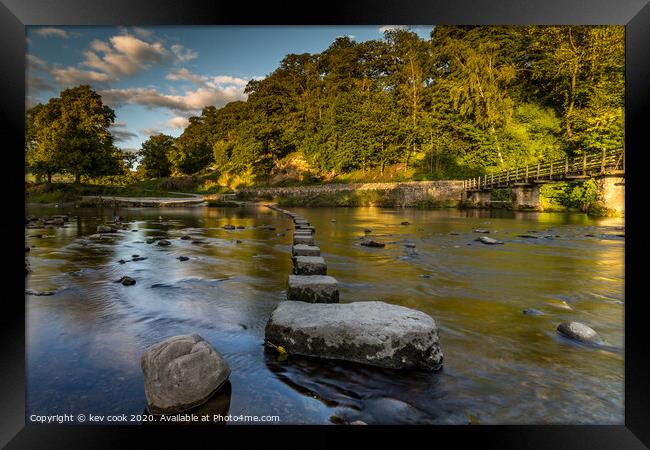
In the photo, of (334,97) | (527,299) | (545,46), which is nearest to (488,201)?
(545,46)

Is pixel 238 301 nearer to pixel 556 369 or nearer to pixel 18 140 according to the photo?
pixel 18 140

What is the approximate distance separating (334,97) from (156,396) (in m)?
30.5

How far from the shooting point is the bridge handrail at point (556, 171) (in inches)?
613

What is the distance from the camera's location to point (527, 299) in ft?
14.6

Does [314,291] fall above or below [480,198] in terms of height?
below

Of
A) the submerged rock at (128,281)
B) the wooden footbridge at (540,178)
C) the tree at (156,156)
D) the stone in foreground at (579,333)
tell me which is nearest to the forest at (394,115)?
the wooden footbridge at (540,178)

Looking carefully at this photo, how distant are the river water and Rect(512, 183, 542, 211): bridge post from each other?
703 inches

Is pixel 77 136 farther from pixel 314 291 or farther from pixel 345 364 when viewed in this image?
Result: pixel 345 364

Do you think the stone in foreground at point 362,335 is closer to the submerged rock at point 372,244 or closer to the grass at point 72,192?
the submerged rock at point 372,244

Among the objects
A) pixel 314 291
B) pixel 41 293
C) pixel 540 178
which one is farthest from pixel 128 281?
pixel 540 178

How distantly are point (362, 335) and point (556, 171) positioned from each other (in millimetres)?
23575

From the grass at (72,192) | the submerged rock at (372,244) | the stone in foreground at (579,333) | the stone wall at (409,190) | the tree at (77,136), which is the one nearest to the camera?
the stone in foreground at (579,333)

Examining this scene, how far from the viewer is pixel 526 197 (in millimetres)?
24094

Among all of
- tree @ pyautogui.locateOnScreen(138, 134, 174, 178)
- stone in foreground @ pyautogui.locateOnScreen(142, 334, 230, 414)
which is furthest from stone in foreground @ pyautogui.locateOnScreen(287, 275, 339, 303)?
tree @ pyautogui.locateOnScreen(138, 134, 174, 178)
